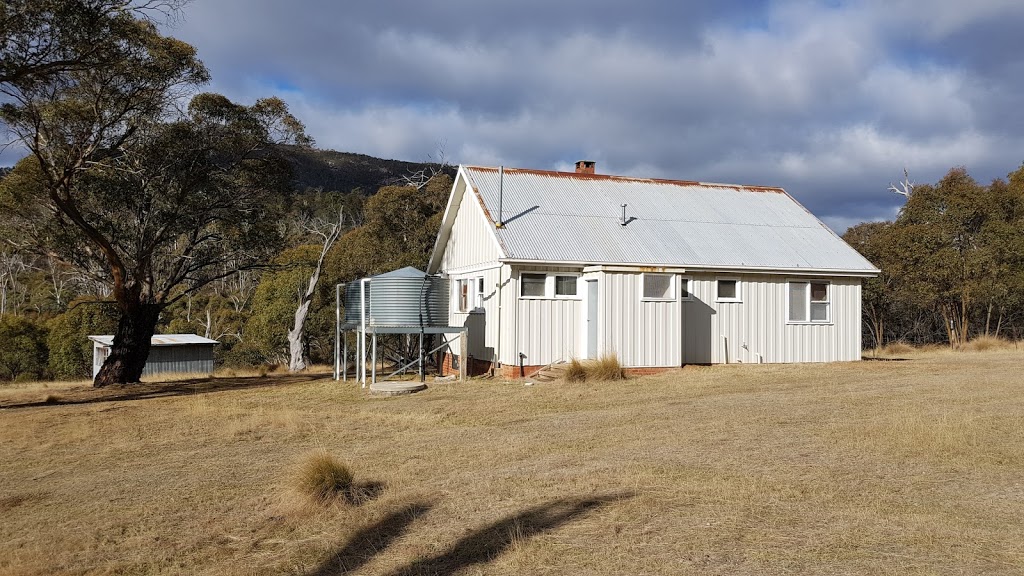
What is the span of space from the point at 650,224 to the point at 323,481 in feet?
50.9

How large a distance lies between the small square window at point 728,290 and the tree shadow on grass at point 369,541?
14622 mm

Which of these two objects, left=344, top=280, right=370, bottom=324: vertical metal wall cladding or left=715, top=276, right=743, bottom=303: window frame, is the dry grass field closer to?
left=715, top=276, right=743, bottom=303: window frame

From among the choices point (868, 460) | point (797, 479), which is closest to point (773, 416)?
point (868, 460)

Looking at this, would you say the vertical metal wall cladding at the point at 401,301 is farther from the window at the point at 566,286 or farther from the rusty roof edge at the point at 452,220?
the window at the point at 566,286

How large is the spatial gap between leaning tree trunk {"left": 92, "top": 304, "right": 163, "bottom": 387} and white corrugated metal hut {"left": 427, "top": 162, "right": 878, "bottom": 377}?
8.79m

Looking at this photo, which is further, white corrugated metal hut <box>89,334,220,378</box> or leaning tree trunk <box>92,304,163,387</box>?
white corrugated metal hut <box>89,334,220,378</box>

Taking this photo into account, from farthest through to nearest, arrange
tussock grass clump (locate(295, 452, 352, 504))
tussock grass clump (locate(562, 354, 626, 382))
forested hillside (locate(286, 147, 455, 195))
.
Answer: forested hillside (locate(286, 147, 455, 195)) → tussock grass clump (locate(562, 354, 626, 382)) → tussock grass clump (locate(295, 452, 352, 504))

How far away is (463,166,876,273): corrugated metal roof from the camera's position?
20.1 metres

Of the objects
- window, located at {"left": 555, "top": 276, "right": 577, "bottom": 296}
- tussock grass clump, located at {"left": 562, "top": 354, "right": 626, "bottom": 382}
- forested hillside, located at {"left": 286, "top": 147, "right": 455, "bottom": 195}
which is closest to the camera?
tussock grass clump, located at {"left": 562, "top": 354, "right": 626, "bottom": 382}

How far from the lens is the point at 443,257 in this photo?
25859 millimetres

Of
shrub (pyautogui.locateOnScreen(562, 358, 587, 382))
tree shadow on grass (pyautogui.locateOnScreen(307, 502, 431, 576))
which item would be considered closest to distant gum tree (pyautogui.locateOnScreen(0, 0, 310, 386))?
shrub (pyautogui.locateOnScreen(562, 358, 587, 382))

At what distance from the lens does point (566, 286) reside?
64.5 feet

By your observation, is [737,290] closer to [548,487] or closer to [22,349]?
[548,487]

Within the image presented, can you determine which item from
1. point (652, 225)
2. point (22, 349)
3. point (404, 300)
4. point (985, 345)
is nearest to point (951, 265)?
point (985, 345)
